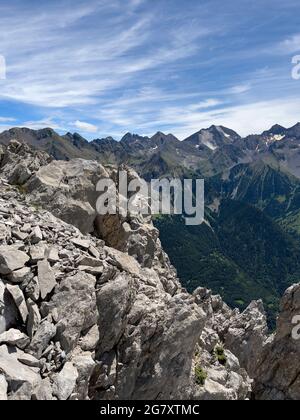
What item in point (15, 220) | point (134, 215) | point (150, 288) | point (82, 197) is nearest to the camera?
point (15, 220)

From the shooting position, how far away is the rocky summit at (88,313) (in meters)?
24.3

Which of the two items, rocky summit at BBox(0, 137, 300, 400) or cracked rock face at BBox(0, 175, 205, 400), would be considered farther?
rocky summit at BBox(0, 137, 300, 400)

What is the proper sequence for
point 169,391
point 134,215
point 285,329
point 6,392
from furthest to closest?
1. point 285,329
2. point 134,215
3. point 169,391
4. point 6,392

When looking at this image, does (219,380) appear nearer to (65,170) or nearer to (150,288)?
(150,288)

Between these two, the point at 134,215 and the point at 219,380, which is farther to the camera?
the point at 134,215

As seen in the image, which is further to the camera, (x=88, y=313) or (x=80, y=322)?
(x=88, y=313)

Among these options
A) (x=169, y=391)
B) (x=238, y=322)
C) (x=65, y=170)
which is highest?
(x=65, y=170)

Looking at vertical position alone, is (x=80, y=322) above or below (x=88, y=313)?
below

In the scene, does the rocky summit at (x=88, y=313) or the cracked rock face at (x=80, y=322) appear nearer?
the cracked rock face at (x=80, y=322)

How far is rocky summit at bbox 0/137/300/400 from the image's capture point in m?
24.3

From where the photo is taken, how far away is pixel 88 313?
2867 cm
